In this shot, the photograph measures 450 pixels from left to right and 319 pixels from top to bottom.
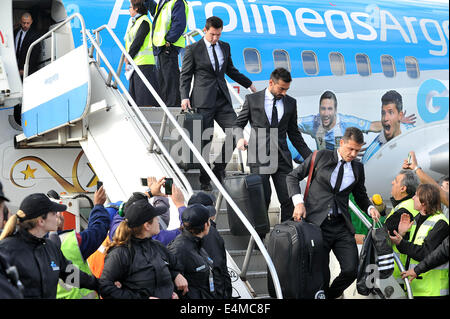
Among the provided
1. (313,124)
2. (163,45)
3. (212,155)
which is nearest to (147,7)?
(163,45)

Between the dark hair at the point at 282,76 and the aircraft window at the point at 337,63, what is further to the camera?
the aircraft window at the point at 337,63

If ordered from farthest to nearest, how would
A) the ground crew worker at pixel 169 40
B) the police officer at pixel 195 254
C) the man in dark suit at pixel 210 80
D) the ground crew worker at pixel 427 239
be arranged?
1. the ground crew worker at pixel 169 40
2. the man in dark suit at pixel 210 80
3. the ground crew worker at pixel 427 239
4. the police officer at pixel 195 254

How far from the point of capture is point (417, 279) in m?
6.36

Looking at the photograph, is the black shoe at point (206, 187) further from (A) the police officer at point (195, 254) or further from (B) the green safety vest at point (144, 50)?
(B) the green safety vest at point (144, 50)

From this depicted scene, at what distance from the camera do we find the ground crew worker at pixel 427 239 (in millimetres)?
6168

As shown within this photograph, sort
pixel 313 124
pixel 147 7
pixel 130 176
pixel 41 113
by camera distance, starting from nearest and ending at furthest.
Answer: pixel 130 176 < pixel 41 113 < pixel 147 7 < pixel 313 124

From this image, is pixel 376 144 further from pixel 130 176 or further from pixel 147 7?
pixel 130 176

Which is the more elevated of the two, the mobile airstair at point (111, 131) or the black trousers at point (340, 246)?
the mobile airstair at point (111, 131)

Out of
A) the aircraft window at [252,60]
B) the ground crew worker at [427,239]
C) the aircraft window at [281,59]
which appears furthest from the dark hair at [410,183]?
the aircraft window at [281,59]

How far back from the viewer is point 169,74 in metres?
8.48

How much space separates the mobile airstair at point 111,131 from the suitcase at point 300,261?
0.48 m

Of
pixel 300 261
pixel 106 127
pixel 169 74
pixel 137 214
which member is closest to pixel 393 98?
pixel 169 74

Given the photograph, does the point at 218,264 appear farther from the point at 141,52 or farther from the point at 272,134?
the point at 141,52
